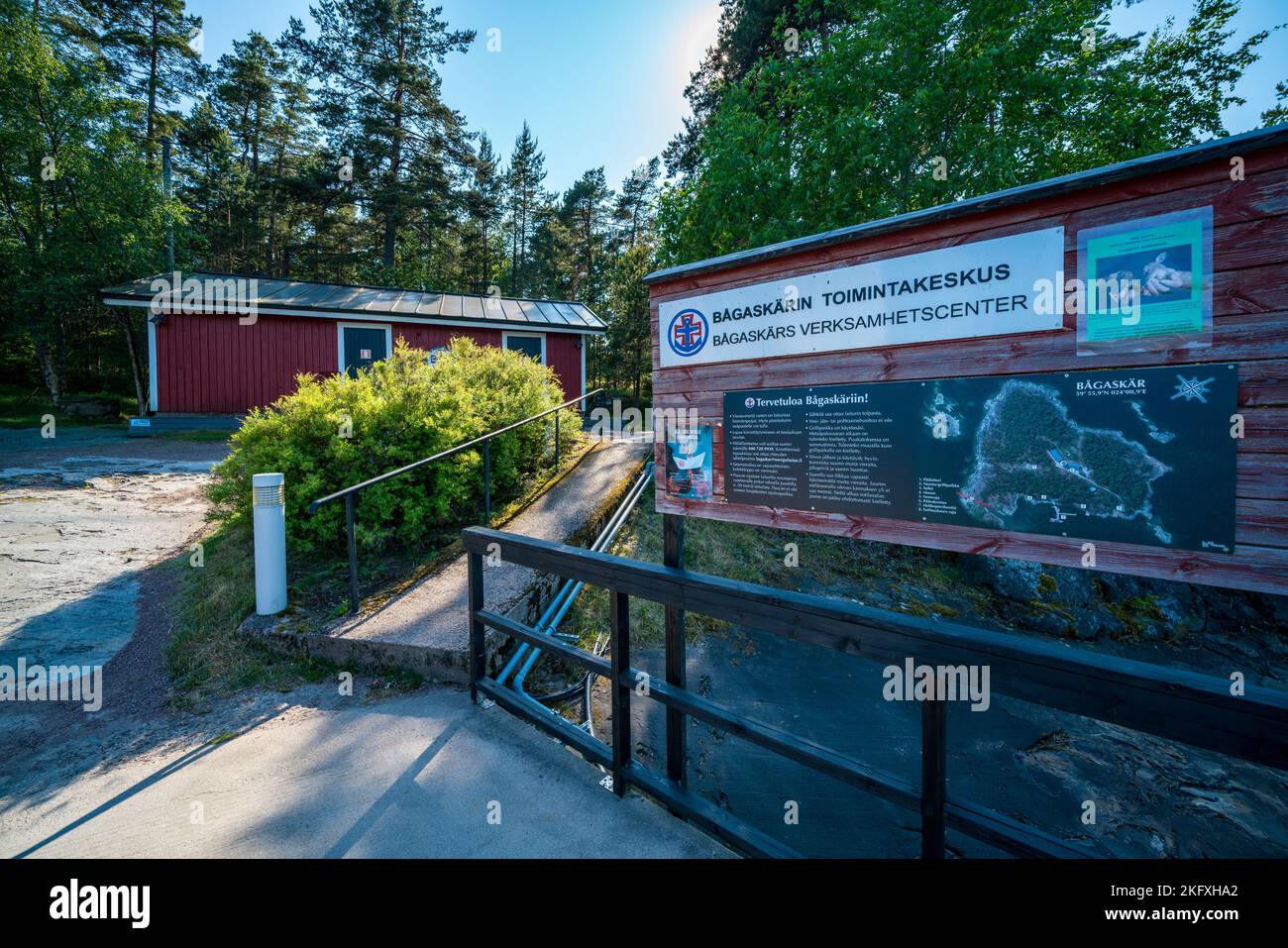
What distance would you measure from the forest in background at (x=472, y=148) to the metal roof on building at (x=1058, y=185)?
25.5 feet

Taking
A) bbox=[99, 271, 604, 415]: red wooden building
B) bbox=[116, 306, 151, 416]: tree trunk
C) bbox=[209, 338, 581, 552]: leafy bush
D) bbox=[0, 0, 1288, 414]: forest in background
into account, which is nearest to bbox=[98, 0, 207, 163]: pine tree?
Answer: bbox=[0, 0, 1288, 414]: forest in background

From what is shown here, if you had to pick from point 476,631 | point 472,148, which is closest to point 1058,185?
point 476,631

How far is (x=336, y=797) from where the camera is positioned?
253 centimetres

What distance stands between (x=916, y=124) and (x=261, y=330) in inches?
570

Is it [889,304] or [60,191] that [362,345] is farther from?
[889,304]

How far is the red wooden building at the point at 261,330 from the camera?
45.9 feet

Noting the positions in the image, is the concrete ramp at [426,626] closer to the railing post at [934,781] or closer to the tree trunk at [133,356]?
the railing post at [934,781]

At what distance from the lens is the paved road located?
2.25 m

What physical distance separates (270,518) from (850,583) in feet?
22.1

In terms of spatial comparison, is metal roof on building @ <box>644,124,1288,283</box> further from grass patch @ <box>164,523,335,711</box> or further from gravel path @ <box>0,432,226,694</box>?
gravel path @ <box>0,432,226,694</box>

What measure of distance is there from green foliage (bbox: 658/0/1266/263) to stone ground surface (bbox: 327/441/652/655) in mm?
5333

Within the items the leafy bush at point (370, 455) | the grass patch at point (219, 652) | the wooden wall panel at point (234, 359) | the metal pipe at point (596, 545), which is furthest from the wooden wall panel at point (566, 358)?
the grass patch at point (219, 652)

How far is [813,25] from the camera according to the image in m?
14.7
